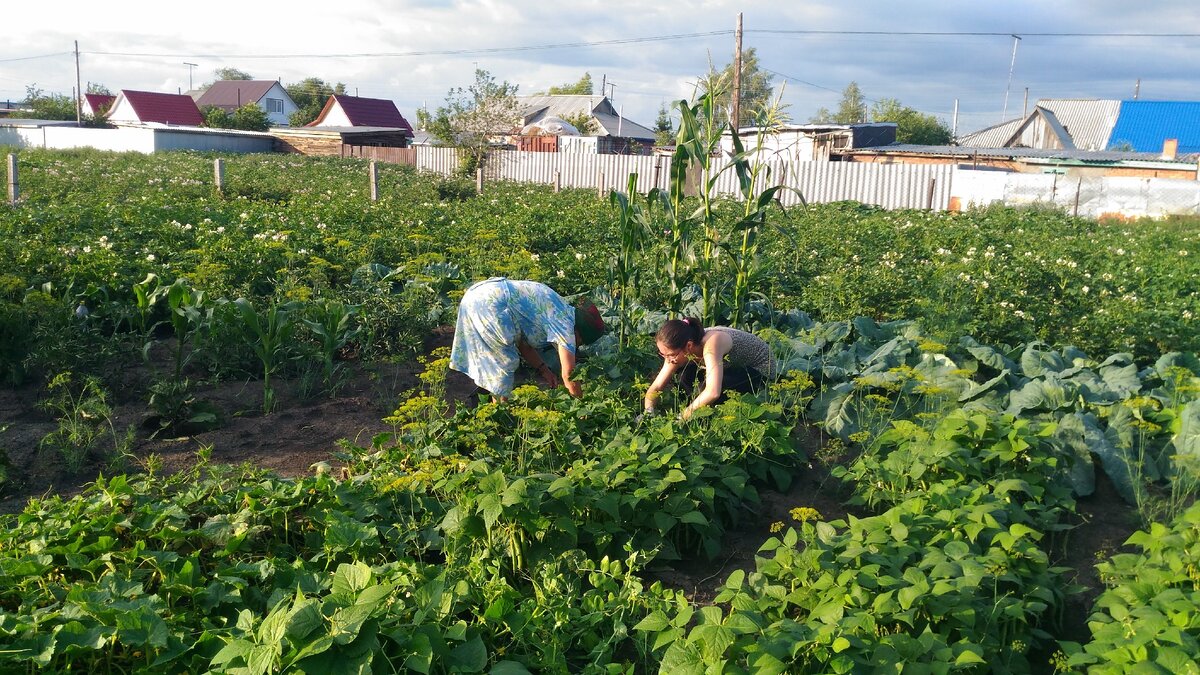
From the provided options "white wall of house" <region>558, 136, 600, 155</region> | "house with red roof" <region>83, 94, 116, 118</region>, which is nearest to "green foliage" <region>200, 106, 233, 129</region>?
"house with red roof" <region>83, 94, 116, 118</region>

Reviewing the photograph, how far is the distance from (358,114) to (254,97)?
48.9ft

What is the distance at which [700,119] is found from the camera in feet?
23.0

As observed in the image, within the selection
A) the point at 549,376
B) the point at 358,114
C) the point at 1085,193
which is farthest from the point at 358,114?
the point at 549,376

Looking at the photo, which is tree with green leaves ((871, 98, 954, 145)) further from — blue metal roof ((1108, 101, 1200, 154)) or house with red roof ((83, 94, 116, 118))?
house with red roof ((83, 94, 116, 118))

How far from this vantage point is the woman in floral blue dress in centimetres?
552

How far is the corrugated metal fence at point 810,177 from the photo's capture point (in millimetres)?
21688

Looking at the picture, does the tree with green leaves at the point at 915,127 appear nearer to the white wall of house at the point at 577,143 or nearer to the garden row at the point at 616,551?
the white wall of house at the point at 577,143

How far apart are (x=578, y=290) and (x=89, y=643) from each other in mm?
6257

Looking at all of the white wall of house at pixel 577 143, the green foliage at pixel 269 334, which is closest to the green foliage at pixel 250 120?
the white wall of house at pixel 577 143

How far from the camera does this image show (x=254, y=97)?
2736 inches

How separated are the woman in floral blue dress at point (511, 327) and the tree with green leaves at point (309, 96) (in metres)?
66.2

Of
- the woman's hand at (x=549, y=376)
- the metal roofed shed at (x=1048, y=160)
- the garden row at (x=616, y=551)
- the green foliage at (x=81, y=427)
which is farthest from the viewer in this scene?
the metal roofed shed at (x=1048, y=160)

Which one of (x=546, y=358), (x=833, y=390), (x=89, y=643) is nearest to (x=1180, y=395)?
(x=833, y=390)

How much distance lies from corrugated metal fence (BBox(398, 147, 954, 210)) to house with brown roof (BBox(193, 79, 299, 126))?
156ft
